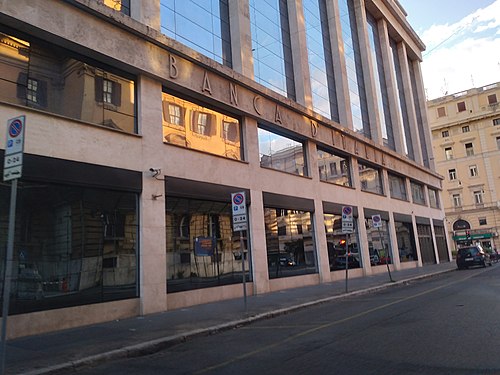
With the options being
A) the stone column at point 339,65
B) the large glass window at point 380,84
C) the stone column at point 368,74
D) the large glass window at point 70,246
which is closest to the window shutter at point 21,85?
the large glass window at point 70,246

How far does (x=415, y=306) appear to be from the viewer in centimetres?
1043

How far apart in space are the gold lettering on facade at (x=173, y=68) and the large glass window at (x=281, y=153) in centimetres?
515

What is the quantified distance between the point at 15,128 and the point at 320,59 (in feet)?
69.2

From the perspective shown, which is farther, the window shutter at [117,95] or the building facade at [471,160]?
the building facade at [471,160]

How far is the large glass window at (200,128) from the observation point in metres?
13.4

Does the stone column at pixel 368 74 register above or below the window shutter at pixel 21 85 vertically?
above

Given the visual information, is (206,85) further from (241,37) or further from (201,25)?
(241,37)

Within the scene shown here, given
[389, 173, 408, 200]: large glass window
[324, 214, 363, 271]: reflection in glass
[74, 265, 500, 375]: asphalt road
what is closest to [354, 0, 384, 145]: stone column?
[389, 173, 408, 200]: large glass window

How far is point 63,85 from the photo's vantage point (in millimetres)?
10516

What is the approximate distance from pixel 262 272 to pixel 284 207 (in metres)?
3.21

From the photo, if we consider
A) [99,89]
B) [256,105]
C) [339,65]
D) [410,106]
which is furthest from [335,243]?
[410,106]

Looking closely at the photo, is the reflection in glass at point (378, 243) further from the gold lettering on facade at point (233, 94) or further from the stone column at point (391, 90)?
the gold lettering on facade at point (233, 94)

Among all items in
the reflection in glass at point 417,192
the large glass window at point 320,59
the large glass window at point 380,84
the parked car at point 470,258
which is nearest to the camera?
the large glass window at point 320,59

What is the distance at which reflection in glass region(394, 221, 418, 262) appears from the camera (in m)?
28.7
